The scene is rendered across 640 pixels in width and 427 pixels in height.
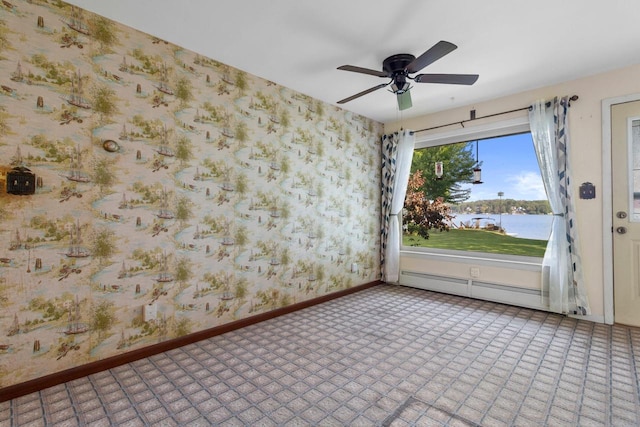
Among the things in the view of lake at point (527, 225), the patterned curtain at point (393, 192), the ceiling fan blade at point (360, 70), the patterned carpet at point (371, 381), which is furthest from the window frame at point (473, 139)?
the ceiling fan blade at point (360, 70)

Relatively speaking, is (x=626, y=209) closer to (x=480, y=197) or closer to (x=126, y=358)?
(x=480, y=197)

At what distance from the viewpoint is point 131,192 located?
7.82 ft

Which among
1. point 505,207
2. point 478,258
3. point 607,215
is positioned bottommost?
point 478,258

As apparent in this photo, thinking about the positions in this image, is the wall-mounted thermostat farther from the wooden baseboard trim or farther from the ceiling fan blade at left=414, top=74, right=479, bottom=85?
the ceiling fan blade at left=414, top=74, right=479, bottom=85

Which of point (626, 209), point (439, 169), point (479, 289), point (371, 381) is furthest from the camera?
point (439, 169)

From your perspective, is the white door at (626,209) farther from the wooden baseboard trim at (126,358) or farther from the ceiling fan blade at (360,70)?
the wooden baseboard trim at (126,358)

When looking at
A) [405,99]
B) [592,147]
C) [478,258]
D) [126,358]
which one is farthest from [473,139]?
[126,358]

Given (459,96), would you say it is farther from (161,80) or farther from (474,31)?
(161,80)

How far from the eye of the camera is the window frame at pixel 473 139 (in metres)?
3.69

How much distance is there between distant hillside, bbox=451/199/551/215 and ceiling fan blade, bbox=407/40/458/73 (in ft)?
8.30

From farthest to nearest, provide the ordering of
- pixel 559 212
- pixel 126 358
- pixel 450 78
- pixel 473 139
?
pixel 473 139, pixel 559 212, pixel 450 78, pixel 126 358

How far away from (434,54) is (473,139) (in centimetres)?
249

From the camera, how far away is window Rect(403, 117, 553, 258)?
3.82 meters

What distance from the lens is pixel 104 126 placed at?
7.41ft
